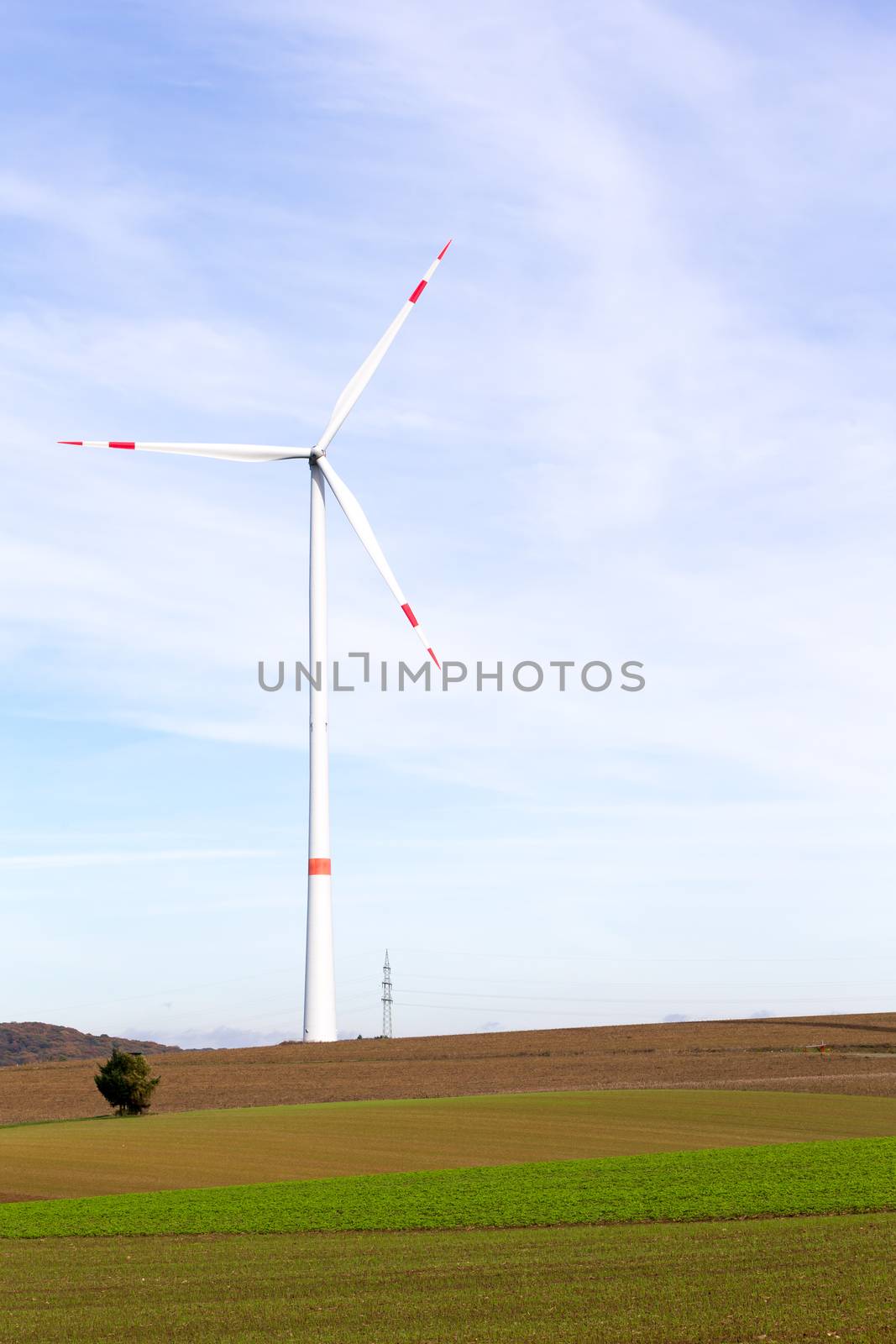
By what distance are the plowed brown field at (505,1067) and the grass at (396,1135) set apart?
446 centimetres

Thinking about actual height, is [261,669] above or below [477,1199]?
above

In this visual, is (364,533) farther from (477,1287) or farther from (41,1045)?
(41,1045)

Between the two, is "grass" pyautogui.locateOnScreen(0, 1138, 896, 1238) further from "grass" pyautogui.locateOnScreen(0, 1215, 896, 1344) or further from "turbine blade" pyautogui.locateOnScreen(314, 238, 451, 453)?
"turbine blade" pyautogui.locateOnScreen(314, 238, 451, 453)

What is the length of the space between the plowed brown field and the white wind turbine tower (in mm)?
3863

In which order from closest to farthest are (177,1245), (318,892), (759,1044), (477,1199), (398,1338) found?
1. (398,1338)
2. (177,1245)
3. (477,1199)
4. (318,892)
5. (759,1044)

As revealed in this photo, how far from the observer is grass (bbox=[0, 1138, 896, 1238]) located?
29922 millimetres

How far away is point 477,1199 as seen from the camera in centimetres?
3206

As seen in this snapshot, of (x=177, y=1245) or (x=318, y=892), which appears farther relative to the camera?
(x=318, y=892)

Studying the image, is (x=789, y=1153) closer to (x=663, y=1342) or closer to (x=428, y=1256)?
(x=428, y=1256)

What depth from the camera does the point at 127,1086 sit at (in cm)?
5628

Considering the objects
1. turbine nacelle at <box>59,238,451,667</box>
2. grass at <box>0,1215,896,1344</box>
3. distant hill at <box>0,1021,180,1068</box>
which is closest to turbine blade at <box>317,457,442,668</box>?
turbine nacelle at <box>59,238,451,667</box>

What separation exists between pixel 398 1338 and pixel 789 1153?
22.6 meters

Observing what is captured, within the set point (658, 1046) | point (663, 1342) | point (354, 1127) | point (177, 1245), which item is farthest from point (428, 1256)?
point (658, 1046)

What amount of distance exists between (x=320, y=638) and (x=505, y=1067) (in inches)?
929
